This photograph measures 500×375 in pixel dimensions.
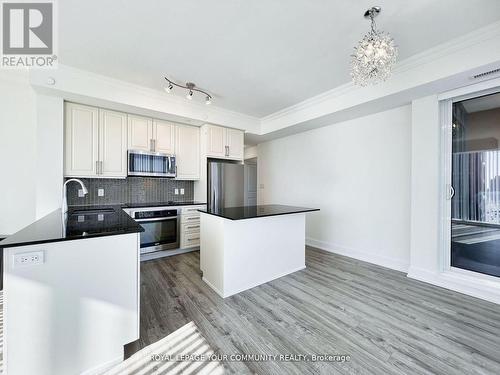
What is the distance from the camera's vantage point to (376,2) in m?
1.73

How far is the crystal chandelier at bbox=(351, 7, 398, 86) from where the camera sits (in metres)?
1.67

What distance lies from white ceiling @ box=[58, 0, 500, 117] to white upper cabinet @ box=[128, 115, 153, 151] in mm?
735

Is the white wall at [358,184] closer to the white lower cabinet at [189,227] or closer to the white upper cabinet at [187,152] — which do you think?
the white upper cabinet at [187,152]

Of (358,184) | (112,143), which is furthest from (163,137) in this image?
(358,184)

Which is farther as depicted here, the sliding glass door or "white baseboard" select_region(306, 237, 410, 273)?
"white baseboard" select_region(306, 237, 410, 273)

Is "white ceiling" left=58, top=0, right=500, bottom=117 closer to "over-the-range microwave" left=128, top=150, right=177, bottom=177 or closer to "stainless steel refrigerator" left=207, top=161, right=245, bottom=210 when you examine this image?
"over-the-range microwave" left=128, top=150, right=177, bottom=177

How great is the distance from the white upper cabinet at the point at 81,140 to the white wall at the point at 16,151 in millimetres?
443

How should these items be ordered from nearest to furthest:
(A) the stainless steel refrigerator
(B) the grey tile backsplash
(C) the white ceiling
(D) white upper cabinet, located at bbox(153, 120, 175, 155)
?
(C) the white ceiling → (B) the grey tile backsplash → (D) white upper cabinet, located at bbox(153, 120, 175, 155) → (A) the stainless steel refrigerator

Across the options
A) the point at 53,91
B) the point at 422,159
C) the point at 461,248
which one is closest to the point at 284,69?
the point at 422,159

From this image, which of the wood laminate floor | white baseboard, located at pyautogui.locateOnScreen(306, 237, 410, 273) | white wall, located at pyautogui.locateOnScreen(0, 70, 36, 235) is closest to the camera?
the wood laminate floor

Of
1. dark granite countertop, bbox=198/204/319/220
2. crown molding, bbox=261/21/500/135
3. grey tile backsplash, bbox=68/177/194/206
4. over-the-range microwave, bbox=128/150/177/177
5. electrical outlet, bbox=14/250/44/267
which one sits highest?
crown molding, bbox=261/21/500/135

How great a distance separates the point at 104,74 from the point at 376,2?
328 centimetres

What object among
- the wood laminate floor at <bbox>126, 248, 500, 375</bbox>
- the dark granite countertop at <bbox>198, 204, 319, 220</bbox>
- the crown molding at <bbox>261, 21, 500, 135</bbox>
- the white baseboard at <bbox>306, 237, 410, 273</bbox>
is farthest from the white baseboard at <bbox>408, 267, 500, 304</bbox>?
the crown molding at <bbox>261, 21, 500, 135</bbox>

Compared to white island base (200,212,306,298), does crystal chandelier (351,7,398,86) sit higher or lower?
higher
